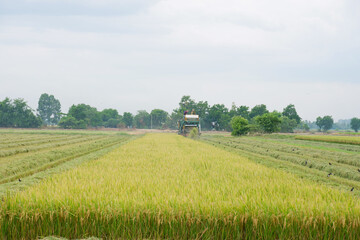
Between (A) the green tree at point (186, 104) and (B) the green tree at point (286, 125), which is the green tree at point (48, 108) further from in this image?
(B) the green tree at point (286, 125)

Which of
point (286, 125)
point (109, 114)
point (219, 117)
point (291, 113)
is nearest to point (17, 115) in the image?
point (109, 114)

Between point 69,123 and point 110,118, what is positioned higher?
point 110,118

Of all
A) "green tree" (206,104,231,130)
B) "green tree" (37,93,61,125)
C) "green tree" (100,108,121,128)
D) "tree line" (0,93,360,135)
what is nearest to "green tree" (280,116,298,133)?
"tree line" (0,93,360,135)

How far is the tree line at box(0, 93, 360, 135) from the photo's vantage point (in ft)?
176

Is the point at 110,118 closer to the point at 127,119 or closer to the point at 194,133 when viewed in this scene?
the point at 127,119

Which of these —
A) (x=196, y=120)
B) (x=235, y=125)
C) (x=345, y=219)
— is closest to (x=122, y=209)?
(x=345, y=219)

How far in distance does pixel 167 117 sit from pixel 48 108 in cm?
6844

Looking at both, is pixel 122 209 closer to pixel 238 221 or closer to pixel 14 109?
pixel 238 221

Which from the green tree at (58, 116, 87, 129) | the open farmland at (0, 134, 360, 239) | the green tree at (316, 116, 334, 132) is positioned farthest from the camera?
the green tree at (316, 116, 334, 132)

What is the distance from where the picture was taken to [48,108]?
134875 mm

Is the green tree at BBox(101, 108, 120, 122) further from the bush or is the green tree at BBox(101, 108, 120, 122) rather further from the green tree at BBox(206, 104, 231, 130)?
the bush

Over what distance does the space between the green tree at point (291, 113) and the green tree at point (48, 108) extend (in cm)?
11198

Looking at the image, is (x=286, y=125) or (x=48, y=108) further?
(x=48, y=108)

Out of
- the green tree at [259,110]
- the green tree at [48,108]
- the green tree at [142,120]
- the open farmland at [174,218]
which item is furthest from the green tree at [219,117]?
the open farmland at [174,218]
